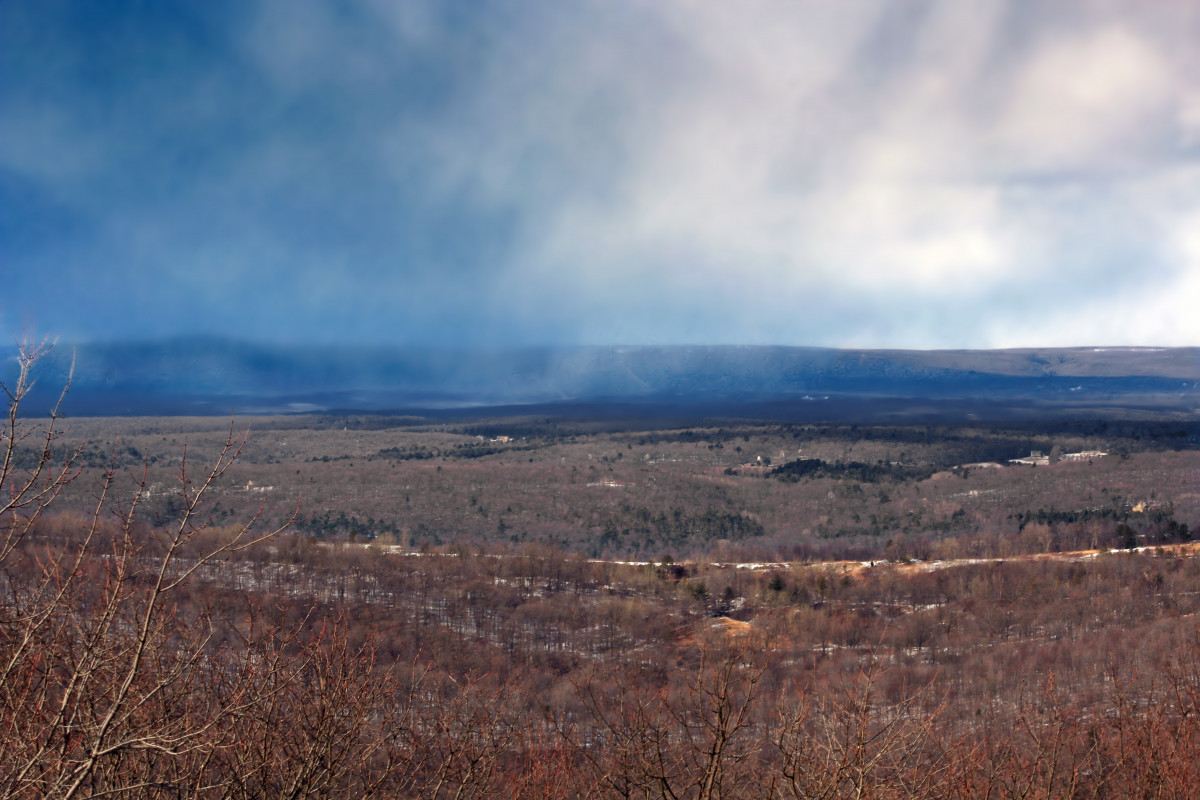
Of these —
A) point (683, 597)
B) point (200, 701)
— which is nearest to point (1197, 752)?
point (200, 701)

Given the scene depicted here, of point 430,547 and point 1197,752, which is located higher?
point 1197,752

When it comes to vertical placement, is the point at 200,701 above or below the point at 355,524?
above

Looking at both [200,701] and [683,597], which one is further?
[683,597]

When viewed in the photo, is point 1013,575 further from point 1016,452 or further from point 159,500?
point 1016,452

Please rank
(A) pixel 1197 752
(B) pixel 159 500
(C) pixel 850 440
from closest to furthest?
(A) pixel 1197 752 < (B) pixel 159 500 < (C) pixel 850 440

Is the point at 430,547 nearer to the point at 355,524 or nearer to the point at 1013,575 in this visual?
the point at 355,524

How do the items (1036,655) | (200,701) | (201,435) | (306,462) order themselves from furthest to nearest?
(201,435), (306,462), (1036,655), (200,701)

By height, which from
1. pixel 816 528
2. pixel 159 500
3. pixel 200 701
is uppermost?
pixel 200 701

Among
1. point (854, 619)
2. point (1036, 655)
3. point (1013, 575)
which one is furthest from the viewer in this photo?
point (1013, 575)

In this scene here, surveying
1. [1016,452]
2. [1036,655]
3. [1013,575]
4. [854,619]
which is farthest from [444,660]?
[1016,452]
